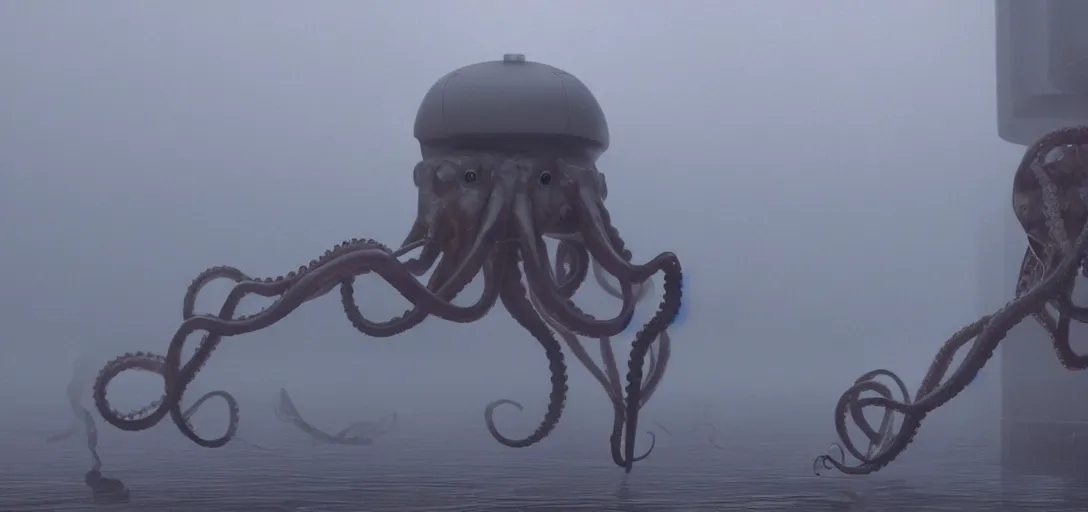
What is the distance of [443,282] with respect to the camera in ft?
29.5

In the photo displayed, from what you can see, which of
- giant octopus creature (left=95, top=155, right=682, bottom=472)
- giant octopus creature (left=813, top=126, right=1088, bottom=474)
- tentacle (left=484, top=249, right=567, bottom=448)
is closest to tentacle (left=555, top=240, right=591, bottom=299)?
giant octopus creature (left=95, top=155, right=682, bottom=472)

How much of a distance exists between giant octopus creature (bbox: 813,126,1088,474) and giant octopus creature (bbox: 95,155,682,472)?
6.59 ft

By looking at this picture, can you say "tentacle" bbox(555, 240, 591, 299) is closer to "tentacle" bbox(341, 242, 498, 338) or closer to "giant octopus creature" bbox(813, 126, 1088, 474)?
"tentacle" bbox(341, 242, 498, 338)

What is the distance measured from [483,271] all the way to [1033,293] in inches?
170

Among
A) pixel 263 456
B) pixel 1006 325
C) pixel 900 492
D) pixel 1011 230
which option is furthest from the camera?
pixel 1011 230

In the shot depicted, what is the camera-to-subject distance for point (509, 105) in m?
9.11

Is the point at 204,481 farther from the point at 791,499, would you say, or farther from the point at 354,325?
the point at 791,499

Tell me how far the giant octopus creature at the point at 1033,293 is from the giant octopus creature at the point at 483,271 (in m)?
2.01

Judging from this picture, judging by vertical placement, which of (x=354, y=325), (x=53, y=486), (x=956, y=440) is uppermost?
(x=354, y=325)

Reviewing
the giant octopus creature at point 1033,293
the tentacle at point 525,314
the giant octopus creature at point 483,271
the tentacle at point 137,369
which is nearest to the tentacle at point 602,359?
the giant octopus creature at point 483,271

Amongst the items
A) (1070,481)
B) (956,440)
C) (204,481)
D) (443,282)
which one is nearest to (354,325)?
(443,282)

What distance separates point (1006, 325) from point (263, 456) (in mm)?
8825

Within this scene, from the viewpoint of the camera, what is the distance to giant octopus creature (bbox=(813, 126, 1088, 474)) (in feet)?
28.2

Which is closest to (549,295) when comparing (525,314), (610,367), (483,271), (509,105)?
(525,314)
